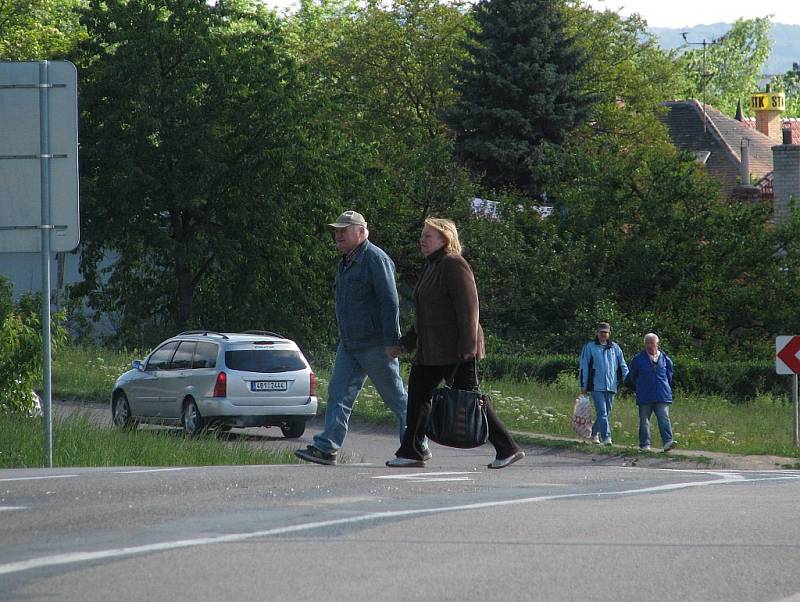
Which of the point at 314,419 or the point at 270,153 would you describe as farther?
the point at 270,153

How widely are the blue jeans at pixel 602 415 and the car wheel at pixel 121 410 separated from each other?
6780 mm

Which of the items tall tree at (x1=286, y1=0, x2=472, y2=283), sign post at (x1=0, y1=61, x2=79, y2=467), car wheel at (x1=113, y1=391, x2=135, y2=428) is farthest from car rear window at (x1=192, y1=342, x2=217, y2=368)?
tall tree at (x1=286, y1=0, x2=472, y2=283)

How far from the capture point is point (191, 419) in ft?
69.4

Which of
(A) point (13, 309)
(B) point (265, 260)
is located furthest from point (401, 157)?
(A) point (13, 309)

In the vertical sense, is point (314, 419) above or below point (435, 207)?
below

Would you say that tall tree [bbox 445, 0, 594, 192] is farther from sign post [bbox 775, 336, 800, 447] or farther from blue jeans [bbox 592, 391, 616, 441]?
blue jeans [bbox 592, 391, 616, 441]

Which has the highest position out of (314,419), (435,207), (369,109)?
(369,109)

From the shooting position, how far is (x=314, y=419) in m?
25.0

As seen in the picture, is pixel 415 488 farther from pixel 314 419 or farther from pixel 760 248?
pixel 760 248

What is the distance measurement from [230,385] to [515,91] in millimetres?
33331

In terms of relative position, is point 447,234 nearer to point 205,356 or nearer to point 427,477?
point 427,477

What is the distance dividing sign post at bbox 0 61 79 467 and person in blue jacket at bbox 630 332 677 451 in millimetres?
10154

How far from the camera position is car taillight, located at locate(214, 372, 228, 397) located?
2072 centimetres

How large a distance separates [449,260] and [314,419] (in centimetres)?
1430
